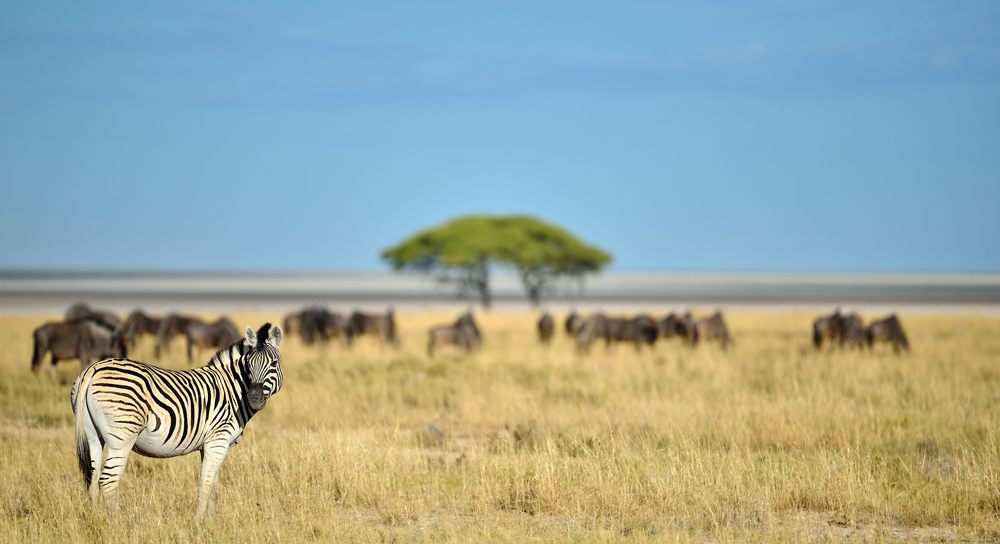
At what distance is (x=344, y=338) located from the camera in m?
23.0

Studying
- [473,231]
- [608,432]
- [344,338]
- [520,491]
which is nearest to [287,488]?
[520,491]

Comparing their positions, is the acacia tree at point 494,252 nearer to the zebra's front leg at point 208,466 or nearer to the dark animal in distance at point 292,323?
the dark animal in distance at point 292,323

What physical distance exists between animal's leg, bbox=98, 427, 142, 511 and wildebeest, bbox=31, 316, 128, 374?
27.7 ft

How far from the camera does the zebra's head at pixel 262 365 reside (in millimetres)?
5762

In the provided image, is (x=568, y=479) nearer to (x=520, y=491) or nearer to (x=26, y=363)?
(x=520, y=491)

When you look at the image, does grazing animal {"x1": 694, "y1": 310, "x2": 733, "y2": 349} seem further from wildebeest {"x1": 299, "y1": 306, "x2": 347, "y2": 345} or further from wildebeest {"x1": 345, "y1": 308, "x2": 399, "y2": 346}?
wildebeest {"x1": 299, "y1": 306, "x2": 347, "y2": 345}

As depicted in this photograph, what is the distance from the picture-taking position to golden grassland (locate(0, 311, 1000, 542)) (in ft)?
20.2

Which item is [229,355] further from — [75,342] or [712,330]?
[712,330]

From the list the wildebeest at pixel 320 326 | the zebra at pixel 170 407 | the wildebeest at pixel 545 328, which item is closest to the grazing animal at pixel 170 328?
the wildebeest at pixel 320 326

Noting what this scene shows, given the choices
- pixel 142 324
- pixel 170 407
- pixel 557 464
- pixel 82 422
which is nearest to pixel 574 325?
pixel 142 324

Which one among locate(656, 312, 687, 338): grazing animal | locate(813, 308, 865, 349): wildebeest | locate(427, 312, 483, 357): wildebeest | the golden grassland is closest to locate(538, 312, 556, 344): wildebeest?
locate(656, 312, 687, 338): grazing animal

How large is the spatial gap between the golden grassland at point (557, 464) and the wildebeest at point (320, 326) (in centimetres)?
727

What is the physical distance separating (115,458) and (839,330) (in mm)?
18667

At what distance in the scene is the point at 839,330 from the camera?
67.4ft
